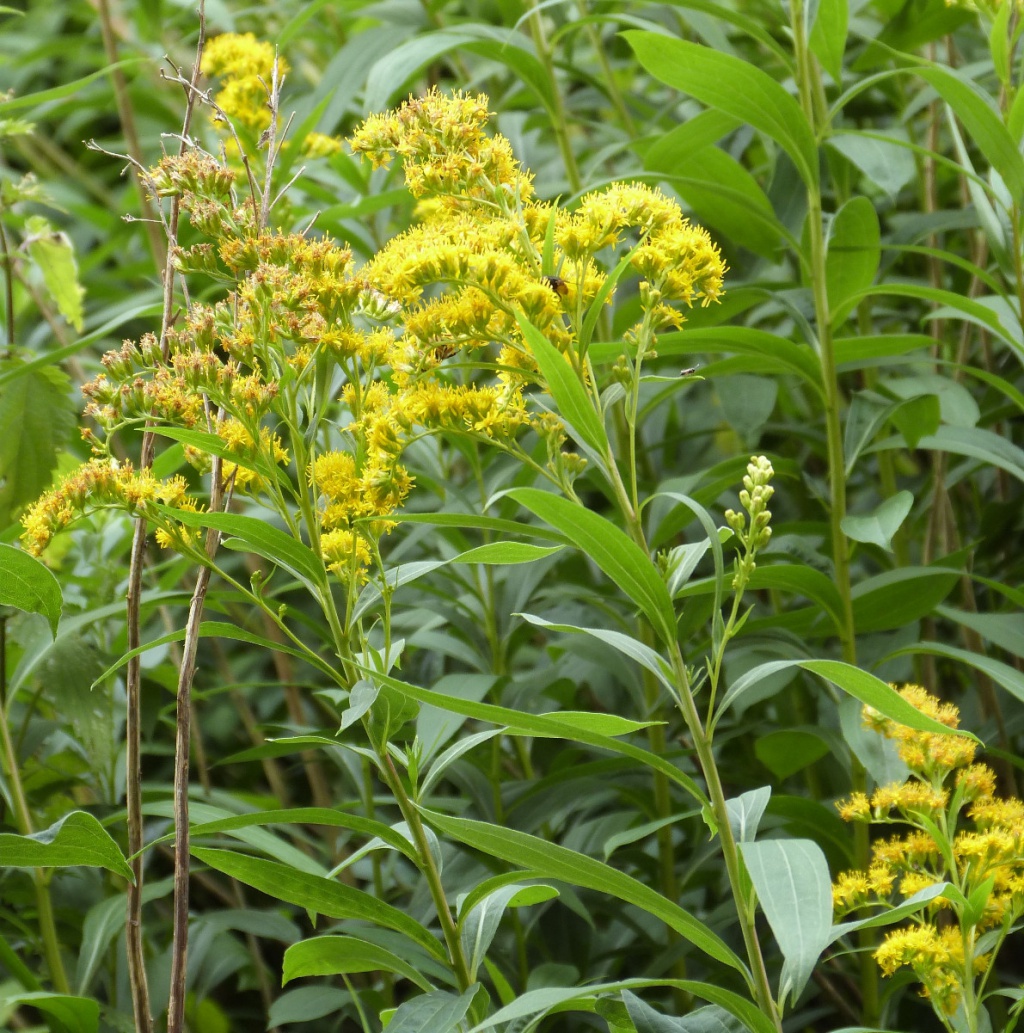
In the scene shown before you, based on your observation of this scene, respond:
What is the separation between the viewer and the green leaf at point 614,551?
769mm

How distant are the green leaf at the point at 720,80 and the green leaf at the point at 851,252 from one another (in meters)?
0.18

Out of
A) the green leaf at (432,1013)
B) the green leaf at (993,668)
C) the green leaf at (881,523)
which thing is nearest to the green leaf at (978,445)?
the green leaf at (881,523)

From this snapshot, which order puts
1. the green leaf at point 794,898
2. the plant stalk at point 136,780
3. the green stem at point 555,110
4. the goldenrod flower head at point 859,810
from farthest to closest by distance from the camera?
the green stem at point 555,110
the goldenrod flower head at point 859,810
the plant stalk at point 136,780
the green leaf at point 794,898

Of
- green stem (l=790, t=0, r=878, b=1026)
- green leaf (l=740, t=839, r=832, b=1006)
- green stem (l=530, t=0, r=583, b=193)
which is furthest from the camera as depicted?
green stem (l=530, t=0, r=583, b=193)

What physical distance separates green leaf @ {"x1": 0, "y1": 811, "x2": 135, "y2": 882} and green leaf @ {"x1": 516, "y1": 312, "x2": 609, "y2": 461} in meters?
0.47

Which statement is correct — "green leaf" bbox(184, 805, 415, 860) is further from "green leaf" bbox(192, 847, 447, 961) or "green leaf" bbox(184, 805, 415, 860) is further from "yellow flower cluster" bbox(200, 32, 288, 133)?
"yellow flower cluster" bbox(200, 32, 288, 133)

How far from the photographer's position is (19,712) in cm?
168

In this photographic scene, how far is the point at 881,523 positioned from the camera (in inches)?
46.8

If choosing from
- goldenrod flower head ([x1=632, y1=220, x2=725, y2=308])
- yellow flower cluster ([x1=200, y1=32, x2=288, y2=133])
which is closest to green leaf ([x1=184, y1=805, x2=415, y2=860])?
goldenrod flower head ([x1=632, y1=220, x2=725, y2=308])

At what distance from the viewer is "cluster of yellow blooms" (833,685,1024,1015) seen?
3.03 feet

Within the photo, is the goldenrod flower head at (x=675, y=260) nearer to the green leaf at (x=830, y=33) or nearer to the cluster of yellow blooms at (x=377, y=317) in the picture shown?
the cluster of yellow blooms at (x=377, y=317)

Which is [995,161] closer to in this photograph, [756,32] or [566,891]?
[756,32]

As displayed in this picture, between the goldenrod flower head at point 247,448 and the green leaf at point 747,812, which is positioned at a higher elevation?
the goldenrod flower head at point 247,448

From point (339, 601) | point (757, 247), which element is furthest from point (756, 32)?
point (339, 601)
